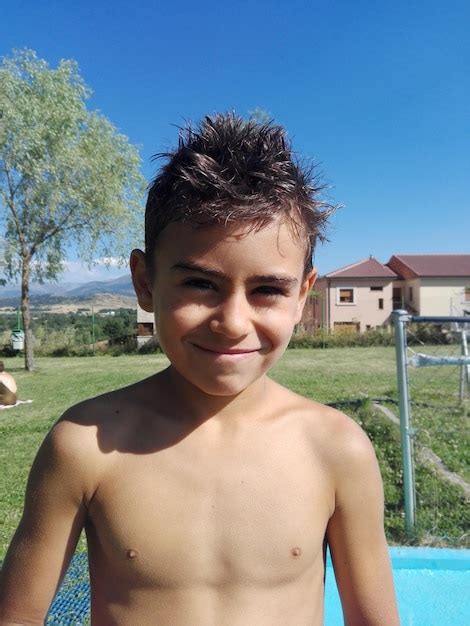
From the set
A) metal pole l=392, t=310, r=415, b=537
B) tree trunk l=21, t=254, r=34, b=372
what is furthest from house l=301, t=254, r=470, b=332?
metal pole l=392, t=310, r=415, b=537

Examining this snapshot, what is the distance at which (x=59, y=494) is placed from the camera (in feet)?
3.71

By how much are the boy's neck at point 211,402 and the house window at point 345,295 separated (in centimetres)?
3115

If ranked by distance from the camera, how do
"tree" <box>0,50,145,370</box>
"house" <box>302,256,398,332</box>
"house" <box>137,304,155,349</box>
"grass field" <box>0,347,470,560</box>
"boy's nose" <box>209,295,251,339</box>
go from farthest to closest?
1. "house" <box>302,256,398,332</box>
2. "house" <box>137,304,155,349</box>
3. "tree" <box>0,50,145,370</box>
4. "grass field" <box>0,347,470,560</box>
5. "boy's nose" <box>209,295,251,339</box>

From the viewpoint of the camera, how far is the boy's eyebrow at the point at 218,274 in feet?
3.50

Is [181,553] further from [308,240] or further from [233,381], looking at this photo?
[308,240]

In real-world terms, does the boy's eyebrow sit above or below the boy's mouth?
Answer: above

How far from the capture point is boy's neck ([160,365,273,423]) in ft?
4.16

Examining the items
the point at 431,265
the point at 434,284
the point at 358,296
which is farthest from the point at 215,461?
the point at 431,265

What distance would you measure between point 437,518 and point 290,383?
7.51 m

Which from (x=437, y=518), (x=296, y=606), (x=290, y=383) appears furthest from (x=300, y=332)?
(x=296, y=606)

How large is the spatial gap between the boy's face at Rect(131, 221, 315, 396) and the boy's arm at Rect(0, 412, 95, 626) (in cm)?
33

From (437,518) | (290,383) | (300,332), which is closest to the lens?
(437,518)

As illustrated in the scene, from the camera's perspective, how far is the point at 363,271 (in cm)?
3300

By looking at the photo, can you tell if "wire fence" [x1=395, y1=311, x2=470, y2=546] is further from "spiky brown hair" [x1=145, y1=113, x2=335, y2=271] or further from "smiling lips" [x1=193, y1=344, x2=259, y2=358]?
→ "smiling lips" [x1=193, y1=344, x2=259, y2=358]
